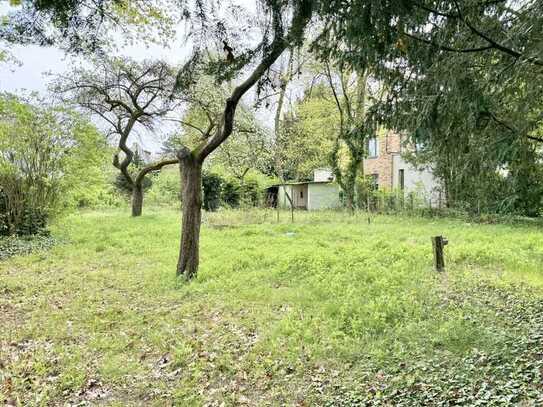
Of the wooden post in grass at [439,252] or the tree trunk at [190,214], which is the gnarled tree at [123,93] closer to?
the tree trunk at [190,214]

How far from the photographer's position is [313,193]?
70.3 ft

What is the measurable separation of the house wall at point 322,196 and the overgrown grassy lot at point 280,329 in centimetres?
1298

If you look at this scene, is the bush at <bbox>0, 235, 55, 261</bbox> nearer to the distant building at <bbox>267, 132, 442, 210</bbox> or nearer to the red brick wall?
the distant building at <bbox>267, 132, 442, 210</bbox>

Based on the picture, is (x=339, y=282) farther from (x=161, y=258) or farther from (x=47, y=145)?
(x=47, y=145)

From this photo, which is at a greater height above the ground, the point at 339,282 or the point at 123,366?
the point at 339,282

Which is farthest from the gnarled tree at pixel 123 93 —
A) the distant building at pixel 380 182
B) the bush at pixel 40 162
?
the distant building at pixel 380 182

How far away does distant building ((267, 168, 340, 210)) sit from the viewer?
20234 millimetres

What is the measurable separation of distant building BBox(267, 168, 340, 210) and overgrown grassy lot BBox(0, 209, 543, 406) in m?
12.3

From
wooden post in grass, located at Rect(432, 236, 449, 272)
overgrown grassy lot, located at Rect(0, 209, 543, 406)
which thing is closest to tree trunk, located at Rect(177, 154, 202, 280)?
overgrown grassy lot, located at Rect(0, 209, 543, 406)

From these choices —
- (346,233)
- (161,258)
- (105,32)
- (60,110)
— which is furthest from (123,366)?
(60,110)

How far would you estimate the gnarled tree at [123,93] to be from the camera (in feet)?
38.2

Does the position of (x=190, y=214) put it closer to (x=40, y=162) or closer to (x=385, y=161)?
(x=40, y=162)

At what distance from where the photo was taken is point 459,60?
121 inches

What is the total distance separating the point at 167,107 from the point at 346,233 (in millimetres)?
6944
